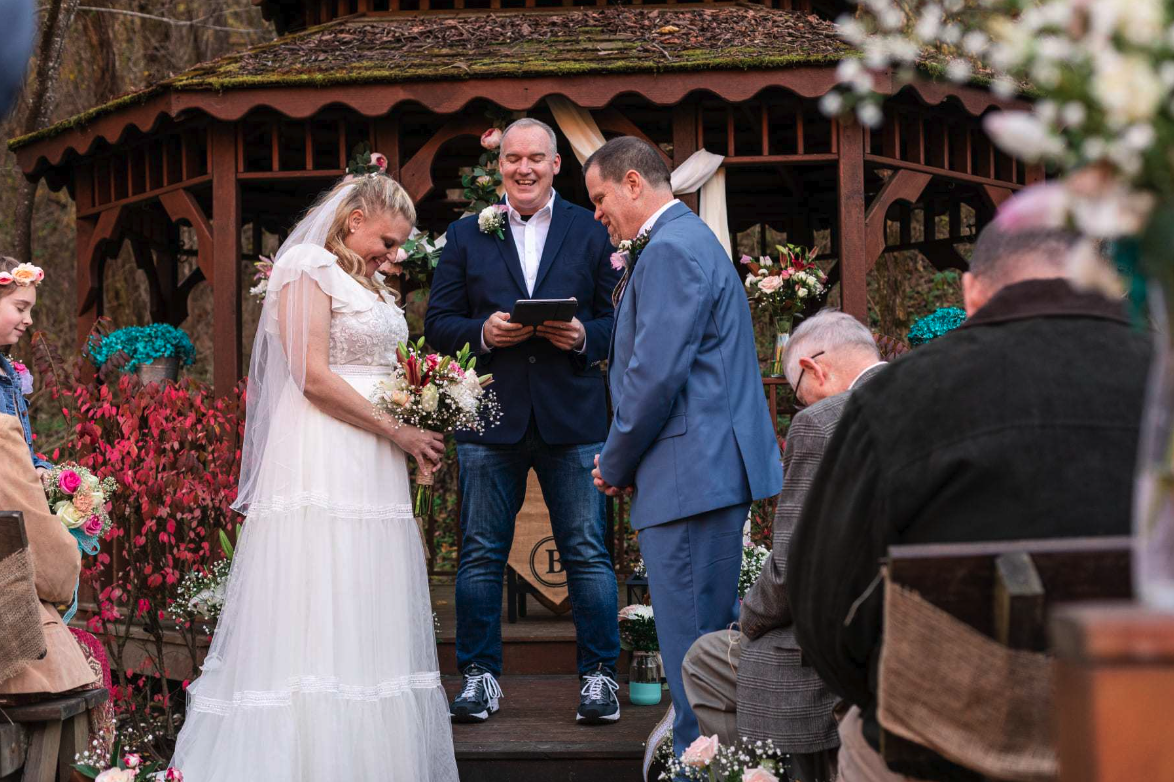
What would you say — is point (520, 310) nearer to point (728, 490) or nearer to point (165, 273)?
point (728, 490)

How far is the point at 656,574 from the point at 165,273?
7143mm

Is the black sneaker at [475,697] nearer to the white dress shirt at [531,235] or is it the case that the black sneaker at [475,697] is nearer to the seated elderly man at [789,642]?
the seated elderly man at [789,642]

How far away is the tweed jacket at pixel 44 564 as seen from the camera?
13.3 feet

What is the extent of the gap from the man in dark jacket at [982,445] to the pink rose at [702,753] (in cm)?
128

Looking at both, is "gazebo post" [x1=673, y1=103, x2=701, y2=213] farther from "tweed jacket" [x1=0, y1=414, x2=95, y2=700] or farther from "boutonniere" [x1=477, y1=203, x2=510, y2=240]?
"tweed jacket" [x1=0, y1=414, x2=95, y2=700]

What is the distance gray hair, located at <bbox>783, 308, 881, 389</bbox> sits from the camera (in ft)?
13.3

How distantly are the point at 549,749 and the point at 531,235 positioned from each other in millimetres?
2338

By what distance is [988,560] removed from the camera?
210cm

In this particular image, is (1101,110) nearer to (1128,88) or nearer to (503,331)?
(1128,88)

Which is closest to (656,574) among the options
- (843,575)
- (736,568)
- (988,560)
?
(736,568)

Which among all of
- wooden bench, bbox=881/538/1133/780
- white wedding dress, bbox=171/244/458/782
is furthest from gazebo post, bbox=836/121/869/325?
wooden bench, bbox=881/538/1133/780

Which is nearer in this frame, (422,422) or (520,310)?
(422,422)

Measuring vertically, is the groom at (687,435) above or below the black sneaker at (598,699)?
above

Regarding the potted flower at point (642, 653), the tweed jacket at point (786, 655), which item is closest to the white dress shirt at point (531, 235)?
the potted flower at point (642, 653)
